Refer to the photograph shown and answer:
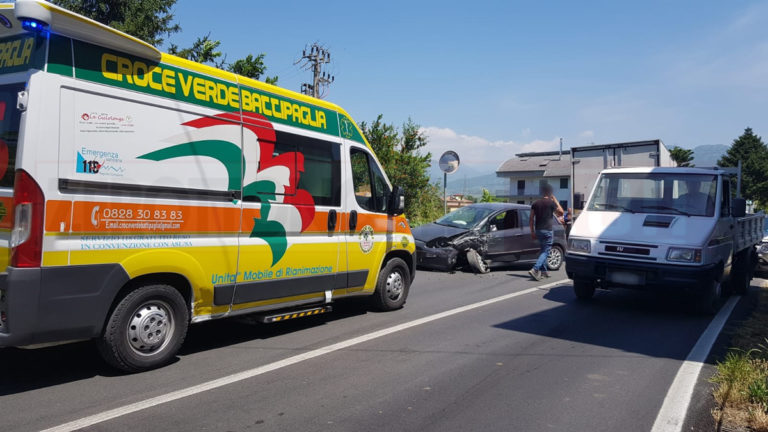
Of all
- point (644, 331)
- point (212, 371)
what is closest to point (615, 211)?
point (644, 331)

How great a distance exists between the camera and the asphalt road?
4117mm

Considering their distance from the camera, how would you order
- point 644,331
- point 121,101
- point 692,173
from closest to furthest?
point 121,101 < point 644,331 < point 692,173

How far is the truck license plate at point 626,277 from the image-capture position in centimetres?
828

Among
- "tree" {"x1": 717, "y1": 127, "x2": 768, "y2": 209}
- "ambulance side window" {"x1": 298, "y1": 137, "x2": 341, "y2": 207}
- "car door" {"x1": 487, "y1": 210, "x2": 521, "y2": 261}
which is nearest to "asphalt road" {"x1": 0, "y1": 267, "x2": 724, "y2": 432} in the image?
"ambulance side window" {"x1": 298, "y1": 137, "x2": 341, "y2": 207}

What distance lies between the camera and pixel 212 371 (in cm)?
516

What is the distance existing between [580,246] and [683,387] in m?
4.04

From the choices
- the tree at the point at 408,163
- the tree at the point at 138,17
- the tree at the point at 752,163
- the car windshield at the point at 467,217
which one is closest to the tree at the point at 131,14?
the tree at the point at 138,17

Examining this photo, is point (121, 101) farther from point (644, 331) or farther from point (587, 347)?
point (644, 331)

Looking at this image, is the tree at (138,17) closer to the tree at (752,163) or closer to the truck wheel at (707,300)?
the truck wheel at (707,300)

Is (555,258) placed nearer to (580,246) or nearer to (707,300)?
(580,246)

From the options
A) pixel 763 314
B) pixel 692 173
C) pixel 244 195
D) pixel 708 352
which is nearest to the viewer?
pixel 244 195

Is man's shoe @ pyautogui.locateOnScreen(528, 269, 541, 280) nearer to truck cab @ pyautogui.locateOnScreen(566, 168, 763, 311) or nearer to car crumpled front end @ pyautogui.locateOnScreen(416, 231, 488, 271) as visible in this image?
car crumpled front end @ pyautogui.locateOnScreen(416, 231, 488, 271)

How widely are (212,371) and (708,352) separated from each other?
209 inches

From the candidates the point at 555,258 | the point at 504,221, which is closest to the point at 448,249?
the point at 504,221
